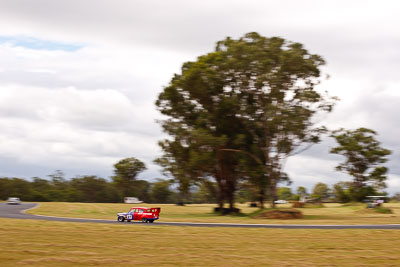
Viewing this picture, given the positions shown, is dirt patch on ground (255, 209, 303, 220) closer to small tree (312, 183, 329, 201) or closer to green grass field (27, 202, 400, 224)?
green grass field (27, 202, 400, 224)

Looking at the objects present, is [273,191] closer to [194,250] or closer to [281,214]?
[281,214]

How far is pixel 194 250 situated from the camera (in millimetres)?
17438

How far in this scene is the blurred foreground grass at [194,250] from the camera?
47.0 ft

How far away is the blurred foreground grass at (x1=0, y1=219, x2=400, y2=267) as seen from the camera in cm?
1432

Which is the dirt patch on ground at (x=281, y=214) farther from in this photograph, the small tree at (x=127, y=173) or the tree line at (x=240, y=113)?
the small tree at (x=127, y=173)

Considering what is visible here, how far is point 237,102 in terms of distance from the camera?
5234 centimetres

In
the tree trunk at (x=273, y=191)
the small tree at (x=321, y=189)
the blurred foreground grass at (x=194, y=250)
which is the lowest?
the blurred foreground grass at (x=194, y=250)

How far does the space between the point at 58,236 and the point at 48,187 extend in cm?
12293

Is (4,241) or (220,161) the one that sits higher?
(220,161)

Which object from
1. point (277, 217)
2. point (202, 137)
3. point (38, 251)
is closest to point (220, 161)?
point (202, 137)

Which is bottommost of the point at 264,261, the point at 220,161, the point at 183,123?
the point at 264,261

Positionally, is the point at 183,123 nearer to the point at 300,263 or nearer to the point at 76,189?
the point at 300,263

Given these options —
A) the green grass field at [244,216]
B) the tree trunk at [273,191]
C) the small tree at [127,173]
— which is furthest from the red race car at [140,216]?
the small tree at [127,173]

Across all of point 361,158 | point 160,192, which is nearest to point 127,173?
point 160,192
